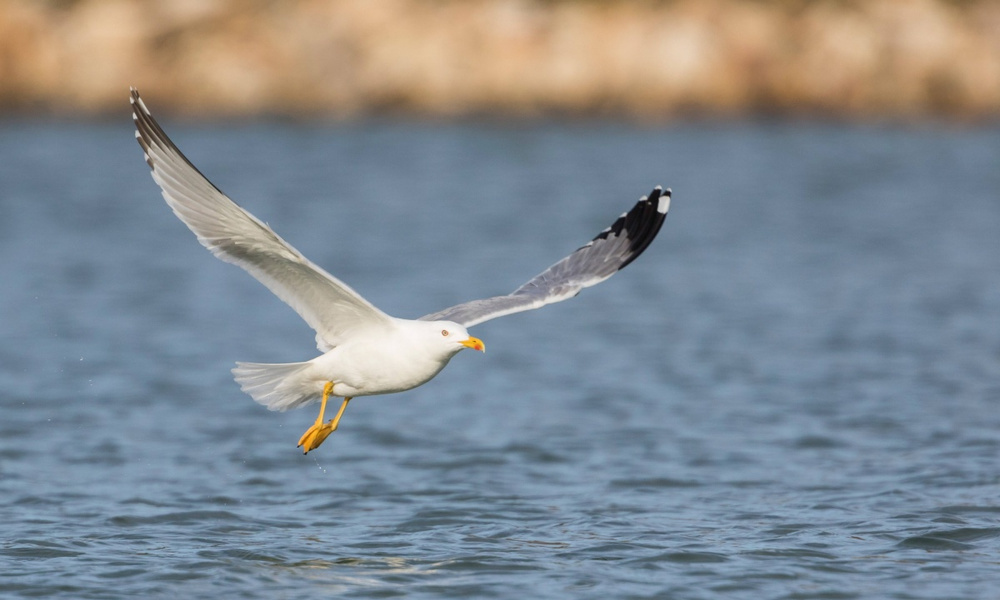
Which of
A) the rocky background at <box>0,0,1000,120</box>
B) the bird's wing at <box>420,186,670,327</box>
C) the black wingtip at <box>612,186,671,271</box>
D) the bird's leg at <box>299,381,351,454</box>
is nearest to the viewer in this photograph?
the bird's leg at <box>299,381,351,454</box>

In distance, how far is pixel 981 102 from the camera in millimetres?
38875

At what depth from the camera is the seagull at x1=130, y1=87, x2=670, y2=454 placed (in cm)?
778

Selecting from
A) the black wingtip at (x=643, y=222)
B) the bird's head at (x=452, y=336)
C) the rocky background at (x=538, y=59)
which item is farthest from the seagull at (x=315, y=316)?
the rocky background at (x=538, y=59)

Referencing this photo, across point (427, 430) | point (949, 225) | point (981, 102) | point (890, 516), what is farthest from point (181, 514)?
point (981, 102)

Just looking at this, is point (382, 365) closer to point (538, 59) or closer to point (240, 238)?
point (240, 238)

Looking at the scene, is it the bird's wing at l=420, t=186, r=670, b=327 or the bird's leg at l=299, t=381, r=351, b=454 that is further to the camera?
the bird's wing at l=420, t=186, r=670, b=327

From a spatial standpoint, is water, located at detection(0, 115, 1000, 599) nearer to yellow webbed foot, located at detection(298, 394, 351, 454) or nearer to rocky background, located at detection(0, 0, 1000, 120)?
yellow webbed foot, located at detection(298, 394, 351, 454)

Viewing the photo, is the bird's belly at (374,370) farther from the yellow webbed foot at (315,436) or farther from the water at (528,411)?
the water at (528,411)

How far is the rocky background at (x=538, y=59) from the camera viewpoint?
38281mm

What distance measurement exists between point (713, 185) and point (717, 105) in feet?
32.0

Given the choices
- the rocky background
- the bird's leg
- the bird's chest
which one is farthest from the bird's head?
the rocky background

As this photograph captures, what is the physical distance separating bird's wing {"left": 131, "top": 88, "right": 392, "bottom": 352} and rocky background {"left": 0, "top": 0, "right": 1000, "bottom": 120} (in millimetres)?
30863

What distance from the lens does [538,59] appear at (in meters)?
38.8

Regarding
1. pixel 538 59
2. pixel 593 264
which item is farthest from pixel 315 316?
pixel 538 59
